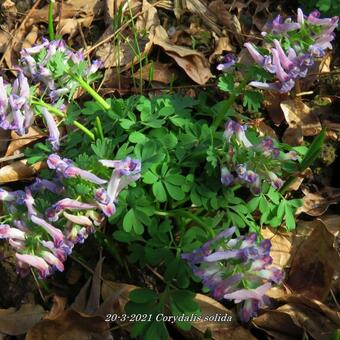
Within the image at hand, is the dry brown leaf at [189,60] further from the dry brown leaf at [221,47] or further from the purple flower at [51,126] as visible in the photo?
the purple flower at [51,126]

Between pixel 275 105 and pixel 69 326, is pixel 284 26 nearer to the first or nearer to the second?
pixel 275 105

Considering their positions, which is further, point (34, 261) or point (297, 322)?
point (297, 322)

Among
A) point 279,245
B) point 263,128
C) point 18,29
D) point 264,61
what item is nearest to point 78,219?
point 264,61

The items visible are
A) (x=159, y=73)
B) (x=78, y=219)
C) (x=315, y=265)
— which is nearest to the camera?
(x=78, y=219)

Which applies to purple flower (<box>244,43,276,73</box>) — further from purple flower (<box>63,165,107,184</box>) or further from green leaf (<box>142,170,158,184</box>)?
purple flower (<box>63,165,107,184</box>)

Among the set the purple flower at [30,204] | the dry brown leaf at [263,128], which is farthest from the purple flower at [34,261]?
the dry brown leaf at [263,128]

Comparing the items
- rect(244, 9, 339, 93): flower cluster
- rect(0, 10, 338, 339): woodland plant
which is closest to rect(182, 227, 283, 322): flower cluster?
rect(0, 10, 338, 339): woodland plant

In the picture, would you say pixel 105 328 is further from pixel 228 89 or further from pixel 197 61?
pixel 197 61
